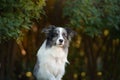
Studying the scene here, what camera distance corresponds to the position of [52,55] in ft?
34.5

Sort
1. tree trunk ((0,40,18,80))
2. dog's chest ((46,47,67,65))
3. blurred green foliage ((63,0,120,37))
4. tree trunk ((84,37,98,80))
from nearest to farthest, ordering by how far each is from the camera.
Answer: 1. dog's chest ((46,47,67,65))
2. blurred green foliage ((63,0,120,37))
3. tree trunk ((0,40,18,80))
4. tree trunk ((84,37,98,80))

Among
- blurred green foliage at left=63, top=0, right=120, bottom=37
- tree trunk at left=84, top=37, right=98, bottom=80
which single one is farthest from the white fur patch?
tree trunk at left=84, top=37, right=98, bottom=80

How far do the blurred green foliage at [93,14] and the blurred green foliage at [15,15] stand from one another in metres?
1.22

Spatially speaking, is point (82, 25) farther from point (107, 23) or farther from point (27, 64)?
point (27, 64)

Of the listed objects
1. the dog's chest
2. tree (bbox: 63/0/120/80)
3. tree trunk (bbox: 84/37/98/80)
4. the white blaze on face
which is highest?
tree (bbox: 63/0/120/80)

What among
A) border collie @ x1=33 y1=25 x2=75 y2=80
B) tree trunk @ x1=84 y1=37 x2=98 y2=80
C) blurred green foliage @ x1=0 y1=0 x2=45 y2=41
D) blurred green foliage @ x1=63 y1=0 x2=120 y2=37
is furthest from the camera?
tree trunk @ x1=84 y1=37 x2=98 y2=80

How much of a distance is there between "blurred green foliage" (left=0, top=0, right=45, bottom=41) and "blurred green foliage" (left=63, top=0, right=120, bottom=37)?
1.22 m

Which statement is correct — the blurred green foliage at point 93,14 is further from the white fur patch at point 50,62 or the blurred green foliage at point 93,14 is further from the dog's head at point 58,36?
the white fur patch at point 50,62

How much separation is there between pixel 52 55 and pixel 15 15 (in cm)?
119

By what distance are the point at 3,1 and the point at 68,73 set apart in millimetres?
5470

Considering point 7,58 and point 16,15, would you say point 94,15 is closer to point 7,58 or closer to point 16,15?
point 16,15

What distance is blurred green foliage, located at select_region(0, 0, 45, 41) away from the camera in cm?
966

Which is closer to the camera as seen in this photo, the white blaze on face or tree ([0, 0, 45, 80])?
tree ([0, 0, 45, 80])

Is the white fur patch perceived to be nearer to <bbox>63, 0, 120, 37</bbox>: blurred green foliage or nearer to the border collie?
the border collie
